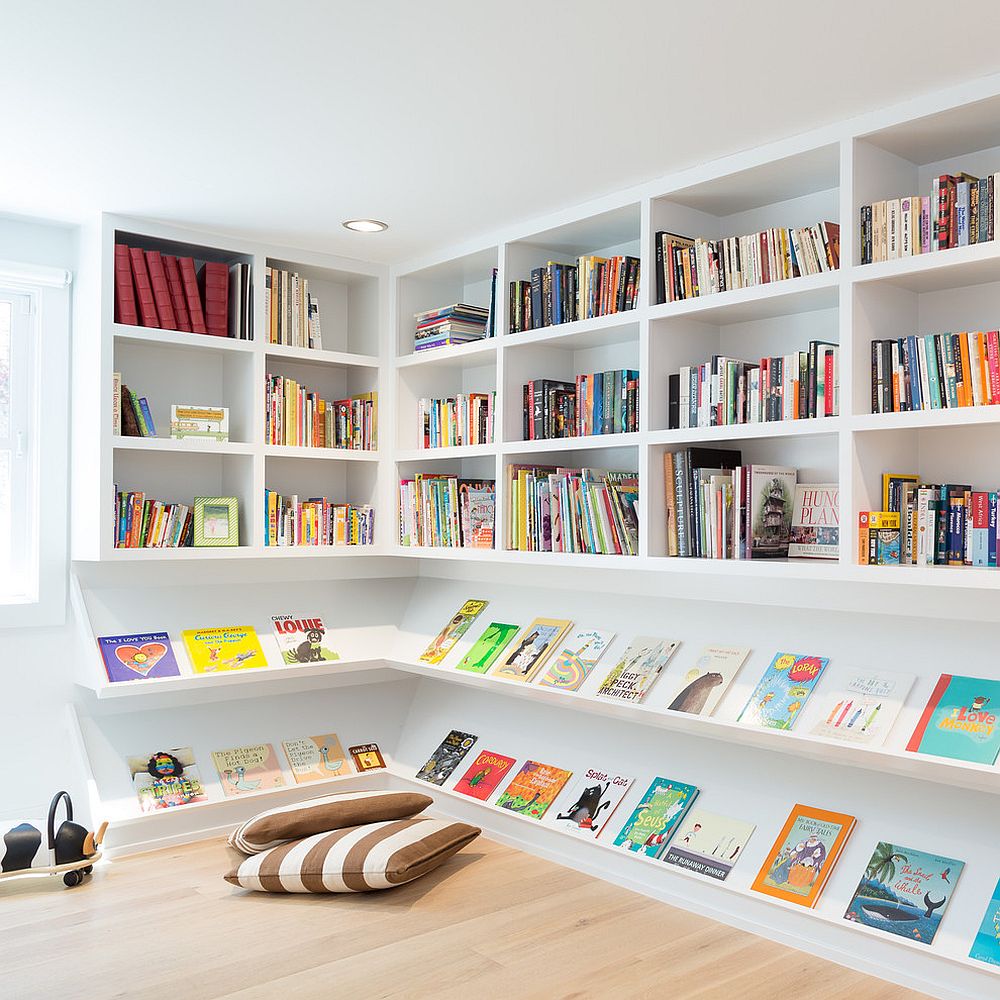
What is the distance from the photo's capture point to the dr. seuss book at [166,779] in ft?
12.1

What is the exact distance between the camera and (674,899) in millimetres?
3135

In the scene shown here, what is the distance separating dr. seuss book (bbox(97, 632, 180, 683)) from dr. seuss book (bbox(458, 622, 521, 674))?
3.64 feet

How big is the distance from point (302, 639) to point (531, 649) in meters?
0.99

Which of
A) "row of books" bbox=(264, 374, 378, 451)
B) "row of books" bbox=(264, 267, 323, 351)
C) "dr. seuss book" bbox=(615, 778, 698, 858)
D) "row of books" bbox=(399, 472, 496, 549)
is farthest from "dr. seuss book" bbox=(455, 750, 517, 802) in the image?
"row of books" bbox=(264, 267, 323, 351)

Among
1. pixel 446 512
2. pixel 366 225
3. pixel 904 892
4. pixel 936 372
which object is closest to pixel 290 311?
pixel 366 225

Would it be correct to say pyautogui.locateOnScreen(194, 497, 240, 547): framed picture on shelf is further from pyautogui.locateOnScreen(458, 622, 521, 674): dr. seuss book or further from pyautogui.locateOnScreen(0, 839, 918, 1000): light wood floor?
pyautogui.locateOnScreen(0, 839, 918, 1000): light wood floor

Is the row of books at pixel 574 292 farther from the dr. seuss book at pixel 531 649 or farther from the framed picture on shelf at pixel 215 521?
the framed picture on shelf at pixel 215 521

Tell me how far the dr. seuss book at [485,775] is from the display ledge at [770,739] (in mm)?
279

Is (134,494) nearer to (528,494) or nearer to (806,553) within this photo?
(528,494)

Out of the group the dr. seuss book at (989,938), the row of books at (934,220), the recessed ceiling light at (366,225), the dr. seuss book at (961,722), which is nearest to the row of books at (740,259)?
the row of books at (934,220)

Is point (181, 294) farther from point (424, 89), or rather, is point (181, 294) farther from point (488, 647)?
point (488, 647)

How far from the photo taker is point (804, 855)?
9.42 ft

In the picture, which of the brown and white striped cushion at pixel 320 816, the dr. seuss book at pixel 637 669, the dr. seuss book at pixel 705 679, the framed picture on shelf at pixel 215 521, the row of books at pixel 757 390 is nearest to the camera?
the row of books at pixel 757 390

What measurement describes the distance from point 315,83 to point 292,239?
4.82 ft
